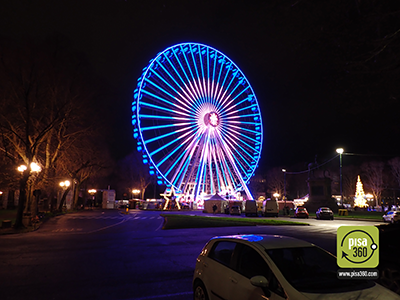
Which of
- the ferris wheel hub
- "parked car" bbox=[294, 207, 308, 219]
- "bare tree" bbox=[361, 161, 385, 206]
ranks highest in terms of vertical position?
the ferris wheel hub

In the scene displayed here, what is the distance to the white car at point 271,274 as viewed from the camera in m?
3.77

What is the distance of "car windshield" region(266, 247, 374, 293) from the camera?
12.6ft

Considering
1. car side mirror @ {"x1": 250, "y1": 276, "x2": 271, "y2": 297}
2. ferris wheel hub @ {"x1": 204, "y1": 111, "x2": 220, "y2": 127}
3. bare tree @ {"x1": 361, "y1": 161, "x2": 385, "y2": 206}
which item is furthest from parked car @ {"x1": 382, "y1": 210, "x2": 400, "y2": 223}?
bare tree @ {"x1": 361, "y1": 161, "x2": 385, "y2": 206}

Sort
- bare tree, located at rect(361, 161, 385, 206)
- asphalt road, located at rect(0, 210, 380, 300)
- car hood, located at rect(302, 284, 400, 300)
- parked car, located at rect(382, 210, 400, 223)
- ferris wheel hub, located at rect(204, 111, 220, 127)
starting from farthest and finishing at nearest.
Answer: bare tree, located at rect(361, 161, 385, 206) < ferris wheel hub, located at rect(204, 111, 220, 127) < parked car, located at rect(382, 210, 400, 223) < asphalt road, located at rect(0, 210, 380, 300) < car hood, located at rect(302, 284, 400, 300)

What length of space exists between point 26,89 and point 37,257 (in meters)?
14.8

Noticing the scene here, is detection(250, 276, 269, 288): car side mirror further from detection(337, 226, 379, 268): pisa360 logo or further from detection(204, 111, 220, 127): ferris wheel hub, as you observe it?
detection(204, 111, 220, 127): ferris wheel hub

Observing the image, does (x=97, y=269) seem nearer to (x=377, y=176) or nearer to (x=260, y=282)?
(x=260, y=282)

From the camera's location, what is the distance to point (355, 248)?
15.1 feet

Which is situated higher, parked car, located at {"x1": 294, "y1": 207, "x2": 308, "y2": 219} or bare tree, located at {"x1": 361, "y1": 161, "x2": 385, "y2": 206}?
bare tree, located at {"x1": 361, "y1": 161, "x2": 385, "y2": 206}

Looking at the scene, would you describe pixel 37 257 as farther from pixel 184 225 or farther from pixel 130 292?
pixel 184 225

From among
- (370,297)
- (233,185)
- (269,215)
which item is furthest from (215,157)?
(370,297)

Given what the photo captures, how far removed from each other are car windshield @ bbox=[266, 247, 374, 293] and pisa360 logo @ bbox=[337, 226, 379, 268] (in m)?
0.18

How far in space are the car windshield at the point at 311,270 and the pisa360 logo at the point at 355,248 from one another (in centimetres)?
18

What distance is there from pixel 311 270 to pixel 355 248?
846 mm
